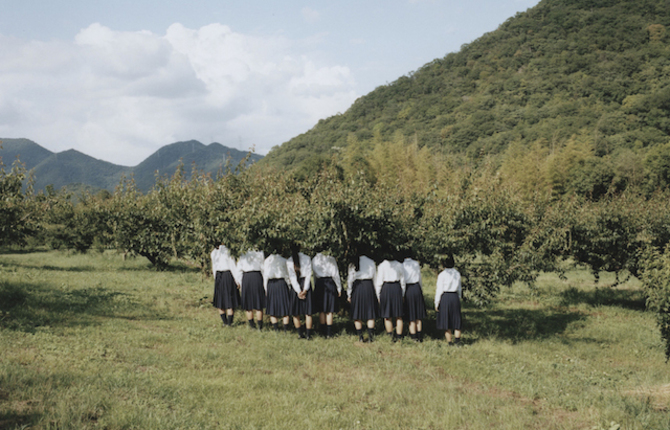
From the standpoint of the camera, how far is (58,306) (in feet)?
38.5

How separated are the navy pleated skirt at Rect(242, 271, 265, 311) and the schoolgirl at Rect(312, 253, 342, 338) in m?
1.37

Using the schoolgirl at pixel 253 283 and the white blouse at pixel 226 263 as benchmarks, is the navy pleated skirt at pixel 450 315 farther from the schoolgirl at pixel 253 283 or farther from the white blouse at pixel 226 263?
the white blouse at pixel 226 263

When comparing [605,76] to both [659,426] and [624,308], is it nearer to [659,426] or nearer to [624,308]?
[624,308]

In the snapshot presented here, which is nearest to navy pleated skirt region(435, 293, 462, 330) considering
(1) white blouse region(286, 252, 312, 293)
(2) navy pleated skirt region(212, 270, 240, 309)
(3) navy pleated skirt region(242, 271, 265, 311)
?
(1) white blouse region(286, 252, 312, 293)

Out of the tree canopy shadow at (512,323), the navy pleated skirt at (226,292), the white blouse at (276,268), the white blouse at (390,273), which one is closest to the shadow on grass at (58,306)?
the navy pleated skirt at (226,292)

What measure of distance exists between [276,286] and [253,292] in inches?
26.6

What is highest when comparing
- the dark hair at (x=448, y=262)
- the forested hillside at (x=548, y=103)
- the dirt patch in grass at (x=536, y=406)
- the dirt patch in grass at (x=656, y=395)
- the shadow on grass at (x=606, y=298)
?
the forested hillside at (x=548, y=103)

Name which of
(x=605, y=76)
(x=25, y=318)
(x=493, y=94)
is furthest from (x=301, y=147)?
(x=25, y=318)

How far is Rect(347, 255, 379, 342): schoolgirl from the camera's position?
420 inches

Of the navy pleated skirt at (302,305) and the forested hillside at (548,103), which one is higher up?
the forested hillside at (548,103)

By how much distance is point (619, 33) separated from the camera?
99.6 m

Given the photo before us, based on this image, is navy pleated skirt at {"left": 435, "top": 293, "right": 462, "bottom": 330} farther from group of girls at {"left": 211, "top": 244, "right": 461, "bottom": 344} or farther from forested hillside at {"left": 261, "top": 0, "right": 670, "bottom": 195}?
forested hillside at {"left": 261, "top": 0, "right": 670, "bottom": 195}

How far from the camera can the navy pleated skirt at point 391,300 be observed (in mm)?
10789

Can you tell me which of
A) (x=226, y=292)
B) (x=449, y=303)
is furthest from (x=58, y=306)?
(x=449, y=303)
